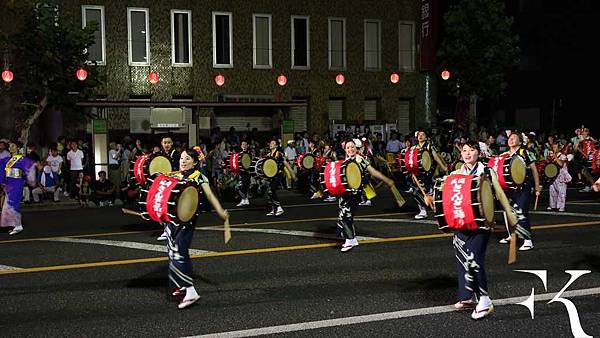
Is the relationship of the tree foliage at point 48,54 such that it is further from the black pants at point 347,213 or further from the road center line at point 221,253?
the black pants at point 347,213

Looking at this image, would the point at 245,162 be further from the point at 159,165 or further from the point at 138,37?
the point at 138,37

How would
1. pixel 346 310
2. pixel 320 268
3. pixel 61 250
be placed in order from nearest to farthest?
pixel 346 310, pixel 320 268, pixel 61 250

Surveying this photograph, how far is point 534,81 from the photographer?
1719 inches

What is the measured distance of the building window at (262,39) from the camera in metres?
34.5

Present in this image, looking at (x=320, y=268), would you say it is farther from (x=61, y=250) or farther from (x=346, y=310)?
(x=61, y=250)

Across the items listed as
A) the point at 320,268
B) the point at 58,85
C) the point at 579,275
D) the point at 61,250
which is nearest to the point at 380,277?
the point at 320,268

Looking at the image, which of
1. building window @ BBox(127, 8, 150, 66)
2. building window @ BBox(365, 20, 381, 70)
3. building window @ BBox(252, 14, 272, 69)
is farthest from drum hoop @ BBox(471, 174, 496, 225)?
building window @ BBox(365, 20, 381, 70)

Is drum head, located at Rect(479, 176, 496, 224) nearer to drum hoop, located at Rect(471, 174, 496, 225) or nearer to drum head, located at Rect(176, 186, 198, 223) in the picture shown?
drum hoop, located at Rect(471, 174, 496, 225)

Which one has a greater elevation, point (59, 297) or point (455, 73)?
point (455, 73)

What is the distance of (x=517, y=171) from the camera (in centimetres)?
1162

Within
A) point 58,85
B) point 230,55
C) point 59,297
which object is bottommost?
point 59,297

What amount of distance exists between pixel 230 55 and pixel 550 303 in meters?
27.8

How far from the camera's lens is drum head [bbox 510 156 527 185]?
11578mm

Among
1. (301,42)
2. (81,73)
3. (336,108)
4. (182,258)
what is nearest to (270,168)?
(182,258)
